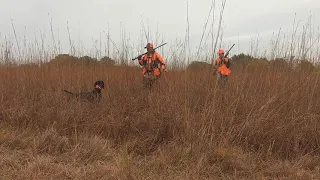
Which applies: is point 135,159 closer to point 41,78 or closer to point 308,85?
point 308,85

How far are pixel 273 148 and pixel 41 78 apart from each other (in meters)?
3.29

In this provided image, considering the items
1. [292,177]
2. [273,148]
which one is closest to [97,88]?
[273,148]

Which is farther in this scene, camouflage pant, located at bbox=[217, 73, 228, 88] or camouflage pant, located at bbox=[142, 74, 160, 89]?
camouflage pant, located at bbox=[142, 74, 160, 89]

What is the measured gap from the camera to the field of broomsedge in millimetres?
2504

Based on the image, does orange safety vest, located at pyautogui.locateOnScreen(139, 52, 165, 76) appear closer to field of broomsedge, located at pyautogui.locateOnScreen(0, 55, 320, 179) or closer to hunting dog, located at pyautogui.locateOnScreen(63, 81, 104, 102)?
field of broomsedge, located at pyautogui.locateOnScreen(0, 55, 320, 179)

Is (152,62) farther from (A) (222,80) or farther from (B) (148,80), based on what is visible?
(A) (222,80)

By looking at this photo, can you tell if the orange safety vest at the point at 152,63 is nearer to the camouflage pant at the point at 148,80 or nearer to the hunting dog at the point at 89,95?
the camouflage pant at the point at 148,80

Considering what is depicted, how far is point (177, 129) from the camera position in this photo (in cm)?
295

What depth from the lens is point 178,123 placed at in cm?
294

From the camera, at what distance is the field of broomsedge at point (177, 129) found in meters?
2.50

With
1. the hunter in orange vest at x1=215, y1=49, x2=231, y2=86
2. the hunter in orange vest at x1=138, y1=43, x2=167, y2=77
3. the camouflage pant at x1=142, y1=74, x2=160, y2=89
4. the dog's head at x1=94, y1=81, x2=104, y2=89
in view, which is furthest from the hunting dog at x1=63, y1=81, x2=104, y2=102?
the hunter in orange vest at x1=215, y1=49, x2=231, y2=86

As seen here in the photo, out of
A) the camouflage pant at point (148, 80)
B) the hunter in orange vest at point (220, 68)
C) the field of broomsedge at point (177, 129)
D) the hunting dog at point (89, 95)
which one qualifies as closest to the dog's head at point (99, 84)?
the hunting dog at point (89, 95)

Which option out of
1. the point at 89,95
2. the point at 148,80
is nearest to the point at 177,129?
the point at 148,80

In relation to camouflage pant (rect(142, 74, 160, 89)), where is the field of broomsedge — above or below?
below
